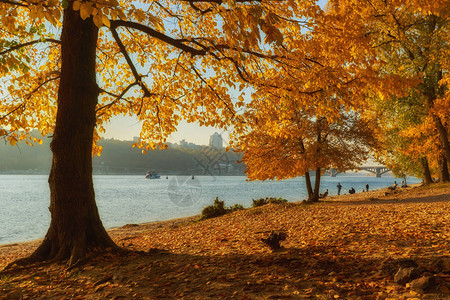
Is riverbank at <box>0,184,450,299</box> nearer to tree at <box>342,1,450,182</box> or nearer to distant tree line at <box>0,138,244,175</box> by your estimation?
tree at <box>342,1,450,182</box>

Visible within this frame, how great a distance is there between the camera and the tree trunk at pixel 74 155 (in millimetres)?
6512

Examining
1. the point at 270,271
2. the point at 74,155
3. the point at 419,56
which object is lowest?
the point at 270,271

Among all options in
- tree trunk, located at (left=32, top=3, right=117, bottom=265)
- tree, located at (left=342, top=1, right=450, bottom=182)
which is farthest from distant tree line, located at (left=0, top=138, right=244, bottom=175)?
tree trunk, located at (left=32, top=3, right=117, bottom=265)

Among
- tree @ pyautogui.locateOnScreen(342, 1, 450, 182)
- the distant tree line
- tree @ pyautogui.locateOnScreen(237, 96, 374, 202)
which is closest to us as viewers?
tree @ pyautogui.locateOnScreen(342, 1, 450, 182)

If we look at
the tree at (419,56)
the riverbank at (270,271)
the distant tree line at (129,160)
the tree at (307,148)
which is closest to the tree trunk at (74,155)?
the riverbank at (270,271)

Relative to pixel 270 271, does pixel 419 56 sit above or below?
above

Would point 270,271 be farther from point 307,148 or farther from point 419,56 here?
point 419,56

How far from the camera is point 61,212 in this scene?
654cm

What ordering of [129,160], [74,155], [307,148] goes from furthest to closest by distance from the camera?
[129,160]
[307,148]
[74,155]

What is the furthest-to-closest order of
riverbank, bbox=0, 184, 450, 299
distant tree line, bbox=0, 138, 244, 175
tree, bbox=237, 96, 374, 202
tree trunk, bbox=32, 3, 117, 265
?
distant tree line, bbox=0, 138, 244, 175
tree, bbox=237, 96, 374, 202
tree trunk, bbox=32, 3, 117, 265
riverbank, bbox=0, 184, 450, 299

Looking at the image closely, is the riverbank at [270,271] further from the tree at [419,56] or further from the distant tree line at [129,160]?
the distant tree line at [129,160]

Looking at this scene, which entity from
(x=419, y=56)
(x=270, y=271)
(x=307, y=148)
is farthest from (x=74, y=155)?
(x=419, y=56)

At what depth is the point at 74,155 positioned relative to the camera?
6539mm

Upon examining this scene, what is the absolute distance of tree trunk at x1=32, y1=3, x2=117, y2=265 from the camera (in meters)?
6.51
